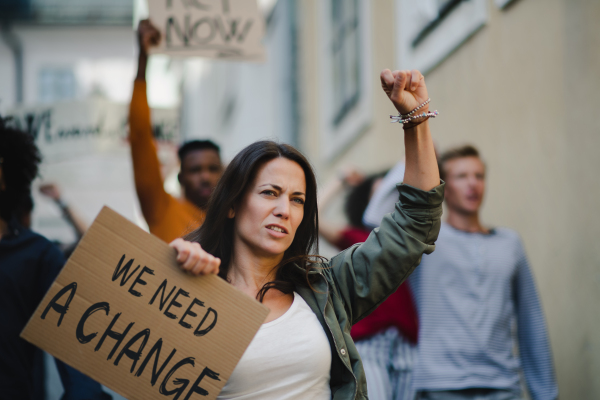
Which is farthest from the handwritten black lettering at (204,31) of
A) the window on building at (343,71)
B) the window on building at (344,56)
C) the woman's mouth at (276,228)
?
the window on building at (344,56)

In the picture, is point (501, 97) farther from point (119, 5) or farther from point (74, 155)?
point (119, 5)

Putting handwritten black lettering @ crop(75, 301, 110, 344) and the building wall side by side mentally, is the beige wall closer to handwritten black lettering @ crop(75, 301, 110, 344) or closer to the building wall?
the building wall

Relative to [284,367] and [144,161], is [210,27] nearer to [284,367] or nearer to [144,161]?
[144,161]

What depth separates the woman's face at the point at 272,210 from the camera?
2336 mm

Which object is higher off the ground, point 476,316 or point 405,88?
point 405,88

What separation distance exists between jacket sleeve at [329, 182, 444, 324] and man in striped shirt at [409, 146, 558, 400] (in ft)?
4.03

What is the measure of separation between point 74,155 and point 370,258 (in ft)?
15.8

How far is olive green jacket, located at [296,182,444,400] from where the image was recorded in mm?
2189

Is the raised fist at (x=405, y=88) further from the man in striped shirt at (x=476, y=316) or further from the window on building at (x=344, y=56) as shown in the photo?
the window on building at (x=344, y=56)

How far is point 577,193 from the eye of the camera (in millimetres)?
3969

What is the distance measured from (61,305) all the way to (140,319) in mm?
243

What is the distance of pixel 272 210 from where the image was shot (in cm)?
234

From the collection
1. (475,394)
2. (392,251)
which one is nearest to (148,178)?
(392,251)

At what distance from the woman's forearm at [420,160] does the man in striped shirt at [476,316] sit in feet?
4.61
